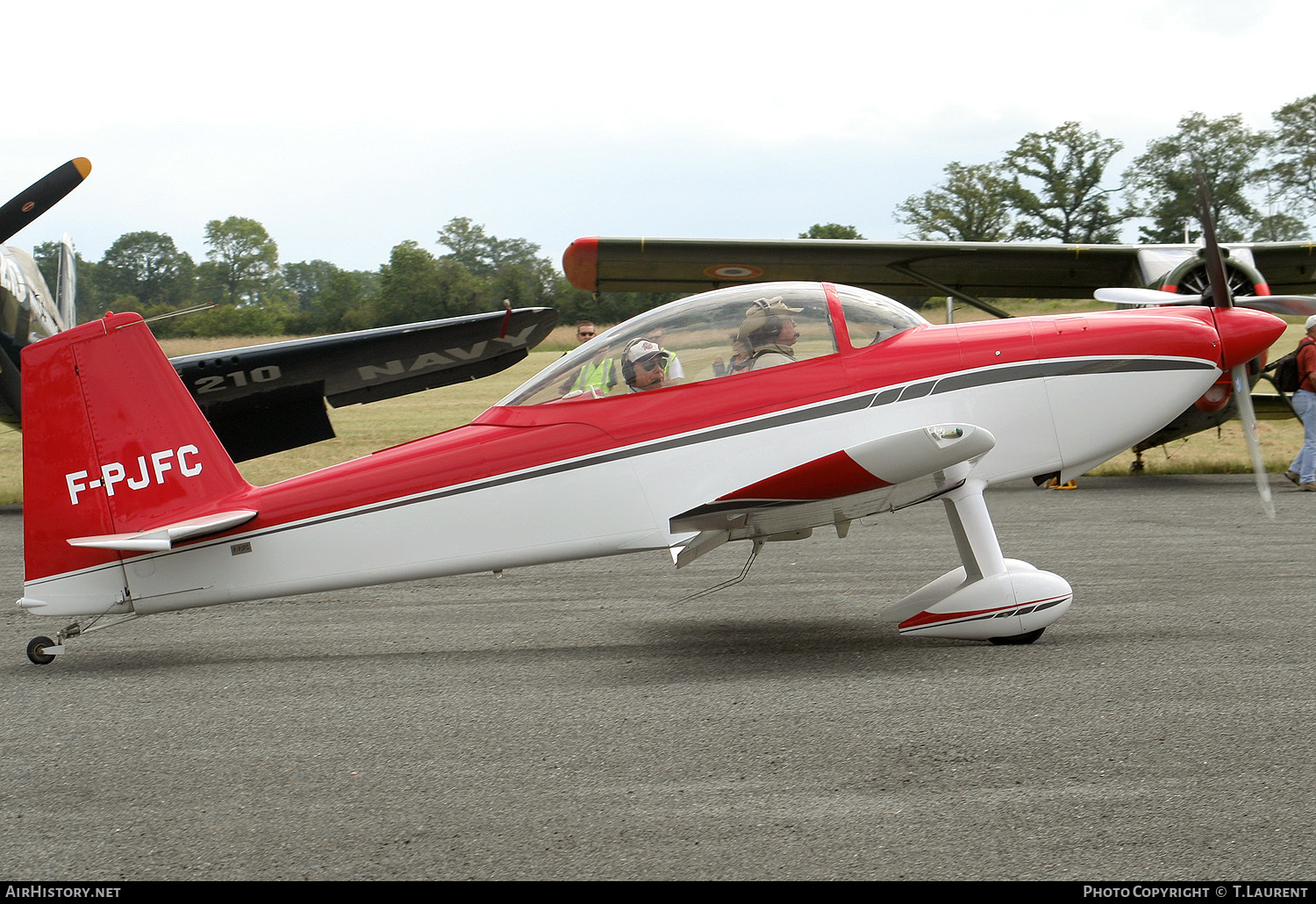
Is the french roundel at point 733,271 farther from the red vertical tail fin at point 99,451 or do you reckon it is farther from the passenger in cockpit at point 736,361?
the red vertical tail fin at point 99,451

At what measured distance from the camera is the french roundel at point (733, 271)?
13836 mm

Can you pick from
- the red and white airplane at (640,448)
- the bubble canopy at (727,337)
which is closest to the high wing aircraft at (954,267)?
the red and white airplane at (640,448)

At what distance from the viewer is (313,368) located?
36.8ft

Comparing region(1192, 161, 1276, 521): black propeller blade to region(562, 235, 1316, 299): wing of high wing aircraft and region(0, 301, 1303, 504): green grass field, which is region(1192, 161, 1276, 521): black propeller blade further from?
region(0, 301, 1303, 504): green grass field

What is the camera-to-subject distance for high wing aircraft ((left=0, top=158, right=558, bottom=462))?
1094 centimetres

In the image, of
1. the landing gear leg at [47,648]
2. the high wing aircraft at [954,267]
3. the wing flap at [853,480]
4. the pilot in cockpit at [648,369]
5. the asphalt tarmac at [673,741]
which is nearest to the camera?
the asphalt tarmac at [673,741]

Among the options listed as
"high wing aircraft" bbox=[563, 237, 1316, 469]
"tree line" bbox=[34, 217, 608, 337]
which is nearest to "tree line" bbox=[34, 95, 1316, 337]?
"tree line" bbox=[34, 217, 608, 337]

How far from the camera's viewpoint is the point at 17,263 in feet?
42.4

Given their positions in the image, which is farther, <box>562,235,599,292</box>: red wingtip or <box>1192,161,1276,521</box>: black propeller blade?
<box>562,235,599,292</box>: red wingtip

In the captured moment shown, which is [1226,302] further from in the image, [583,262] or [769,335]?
[583,262]

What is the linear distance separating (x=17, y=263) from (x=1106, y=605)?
13064mm

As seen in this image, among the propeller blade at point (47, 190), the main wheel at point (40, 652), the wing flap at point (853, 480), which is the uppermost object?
the propeller blade at point (47, 190)

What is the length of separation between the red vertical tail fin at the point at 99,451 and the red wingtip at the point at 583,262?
24.7 feet

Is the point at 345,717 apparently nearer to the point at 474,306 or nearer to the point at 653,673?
the point at 653,673
